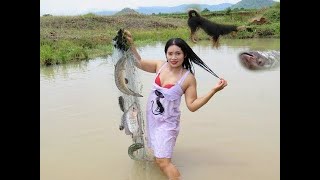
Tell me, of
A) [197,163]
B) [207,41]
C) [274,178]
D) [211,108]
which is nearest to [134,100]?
[197,163]

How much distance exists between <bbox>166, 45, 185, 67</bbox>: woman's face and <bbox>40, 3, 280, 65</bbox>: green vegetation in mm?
5783

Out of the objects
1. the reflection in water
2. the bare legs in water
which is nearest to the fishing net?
the reflection in water

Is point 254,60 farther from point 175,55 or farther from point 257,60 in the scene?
point 175,55

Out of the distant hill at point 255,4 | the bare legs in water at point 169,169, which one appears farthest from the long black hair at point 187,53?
the distant hill at point 255,4

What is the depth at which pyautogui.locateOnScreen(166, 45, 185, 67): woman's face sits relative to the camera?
336 centimetres

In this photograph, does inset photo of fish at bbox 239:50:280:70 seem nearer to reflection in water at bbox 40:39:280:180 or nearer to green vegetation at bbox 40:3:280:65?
reflection in water at bbox 40:39:280:180

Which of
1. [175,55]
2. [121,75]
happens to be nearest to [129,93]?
[121,75]

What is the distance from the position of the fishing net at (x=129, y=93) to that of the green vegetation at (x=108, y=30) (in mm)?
5321

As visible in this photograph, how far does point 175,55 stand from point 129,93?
1.84 feet

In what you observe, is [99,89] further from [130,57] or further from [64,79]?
[130,57]

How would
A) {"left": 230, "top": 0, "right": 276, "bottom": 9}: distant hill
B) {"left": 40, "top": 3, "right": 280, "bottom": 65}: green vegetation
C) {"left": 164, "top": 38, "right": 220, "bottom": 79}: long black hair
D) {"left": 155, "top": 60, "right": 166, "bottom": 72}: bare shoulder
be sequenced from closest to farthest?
{"left": 164, "top": 38, "right": 220, "bottom": 79}: long black hair, {"left": 155, "top": 60, "right": 166, "bottom": 72}: bare shoulder, {"left": 40, "top": 3, "right": 280, "bottom": 65}: green vegetation, {"left": 230, "top": 0, "right": 276, "bottom": 9}: distant hill

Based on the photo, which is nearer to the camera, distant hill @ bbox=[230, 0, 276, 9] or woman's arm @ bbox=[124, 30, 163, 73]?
woman's arm @ bbox=[124, 30, 163, 73]

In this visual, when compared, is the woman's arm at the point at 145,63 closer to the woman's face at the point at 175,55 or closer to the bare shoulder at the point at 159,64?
the bare shoulder at the point at 159,64

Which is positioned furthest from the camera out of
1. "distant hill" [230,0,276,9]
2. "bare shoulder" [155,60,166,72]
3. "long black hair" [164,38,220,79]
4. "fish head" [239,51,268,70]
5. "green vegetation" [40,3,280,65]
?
"distant hill" [230,0,276,9]
